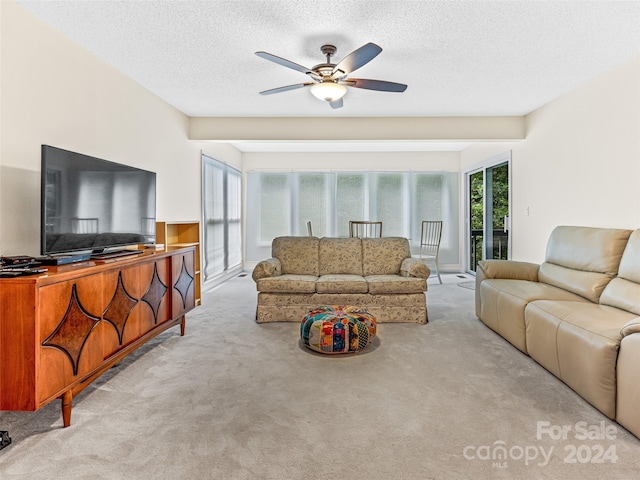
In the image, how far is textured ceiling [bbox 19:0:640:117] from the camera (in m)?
2.33

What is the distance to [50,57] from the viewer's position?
251 centimetres

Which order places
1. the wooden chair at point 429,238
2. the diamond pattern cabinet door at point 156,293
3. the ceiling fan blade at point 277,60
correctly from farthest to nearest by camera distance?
1. the wooden chair at point 429,238
2. the diamond pattern cabinet door at point 156,293
3. the ceiling fan blade at point 277,60

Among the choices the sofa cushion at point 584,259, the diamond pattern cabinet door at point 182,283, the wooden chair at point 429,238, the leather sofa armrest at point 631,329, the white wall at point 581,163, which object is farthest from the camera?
the wooden chair at point 429,238

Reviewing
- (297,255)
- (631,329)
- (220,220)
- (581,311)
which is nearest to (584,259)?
(581,311)

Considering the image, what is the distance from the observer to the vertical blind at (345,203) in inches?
285

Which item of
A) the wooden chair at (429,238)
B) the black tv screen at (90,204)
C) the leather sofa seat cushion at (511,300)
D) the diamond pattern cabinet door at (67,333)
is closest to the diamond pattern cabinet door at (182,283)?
the black tv screen at (90,204)

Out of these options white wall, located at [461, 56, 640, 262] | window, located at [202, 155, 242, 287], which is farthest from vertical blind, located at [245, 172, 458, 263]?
white wall, located at [461, 56, 640, 262]

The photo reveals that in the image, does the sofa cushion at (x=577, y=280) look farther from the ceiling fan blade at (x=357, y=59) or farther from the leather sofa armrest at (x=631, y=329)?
the ceiling fan blade at (x=357, y=59)

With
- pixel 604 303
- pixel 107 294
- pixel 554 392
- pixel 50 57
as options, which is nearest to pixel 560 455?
pixel 554 392

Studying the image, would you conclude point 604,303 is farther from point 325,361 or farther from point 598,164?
point 325,361

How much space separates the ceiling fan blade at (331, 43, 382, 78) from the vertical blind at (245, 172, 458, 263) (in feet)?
14.5

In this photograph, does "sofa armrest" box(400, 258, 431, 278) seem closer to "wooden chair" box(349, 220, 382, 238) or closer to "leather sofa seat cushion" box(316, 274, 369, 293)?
"leather sofa seat cushion" box(316, 274, 369, 293)

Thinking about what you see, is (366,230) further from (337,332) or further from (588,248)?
(337,332)

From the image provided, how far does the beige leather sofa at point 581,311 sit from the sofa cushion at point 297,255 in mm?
1900
